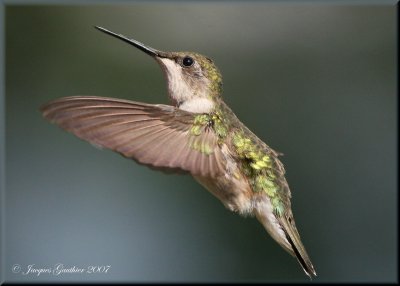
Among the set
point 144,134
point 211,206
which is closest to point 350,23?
point 211,206

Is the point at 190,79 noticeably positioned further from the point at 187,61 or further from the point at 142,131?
the point at 142,131

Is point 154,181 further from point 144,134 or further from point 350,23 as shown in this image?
point 144,134

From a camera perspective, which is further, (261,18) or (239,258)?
(261,18)

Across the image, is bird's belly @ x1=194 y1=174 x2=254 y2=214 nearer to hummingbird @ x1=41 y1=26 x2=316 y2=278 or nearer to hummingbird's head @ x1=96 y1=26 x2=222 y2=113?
hummingbird @ x1=41 y1=26 x2=316 y2=278

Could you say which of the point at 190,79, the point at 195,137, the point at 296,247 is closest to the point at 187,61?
the point at 190,79

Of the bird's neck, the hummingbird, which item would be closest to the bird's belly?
the hummingbird

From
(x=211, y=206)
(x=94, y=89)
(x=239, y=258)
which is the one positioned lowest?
(x=239, y=258)

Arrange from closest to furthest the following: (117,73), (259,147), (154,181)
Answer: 1. (259,147)
2. (117,73)
3. (154,181)
